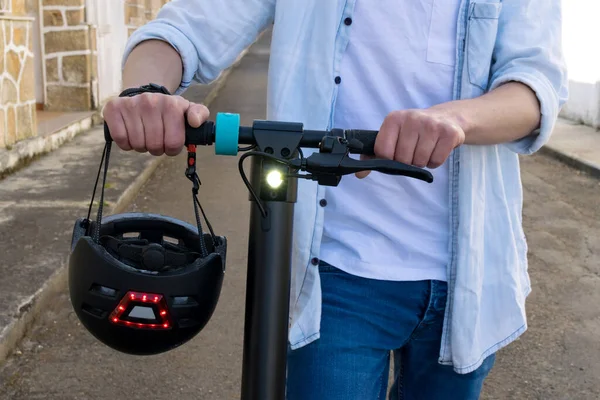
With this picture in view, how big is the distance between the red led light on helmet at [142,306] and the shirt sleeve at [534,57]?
83cm

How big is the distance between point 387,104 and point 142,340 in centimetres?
79

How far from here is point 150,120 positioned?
1284 millimetres

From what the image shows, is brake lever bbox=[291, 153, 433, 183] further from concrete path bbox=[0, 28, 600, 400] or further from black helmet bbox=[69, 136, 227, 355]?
concrete path bbox=[0, 28, 600, 400]

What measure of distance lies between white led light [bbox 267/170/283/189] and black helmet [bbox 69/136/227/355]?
0.12m

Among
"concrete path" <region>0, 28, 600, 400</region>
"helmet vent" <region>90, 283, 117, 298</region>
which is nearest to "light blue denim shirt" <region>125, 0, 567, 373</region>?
"helmet vent" <region>90, 283, 117, 298</region>

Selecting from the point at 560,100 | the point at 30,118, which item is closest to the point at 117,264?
the point at 560,100

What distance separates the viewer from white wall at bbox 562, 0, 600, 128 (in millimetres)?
12109

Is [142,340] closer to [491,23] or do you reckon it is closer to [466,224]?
[466,224]

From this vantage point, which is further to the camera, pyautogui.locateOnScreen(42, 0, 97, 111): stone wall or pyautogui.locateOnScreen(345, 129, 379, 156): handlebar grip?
pyautogui.locateOnScreen(42, 0, 97, 111): stone wall

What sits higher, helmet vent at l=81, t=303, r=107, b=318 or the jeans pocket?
helmet vent at l=81, t=303, r=107, b=318

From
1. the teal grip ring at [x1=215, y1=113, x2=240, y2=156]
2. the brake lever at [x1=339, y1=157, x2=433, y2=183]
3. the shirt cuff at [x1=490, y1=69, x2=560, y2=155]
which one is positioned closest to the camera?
the brake lever at [x1=339, y1=157, x2=433, y2=183]

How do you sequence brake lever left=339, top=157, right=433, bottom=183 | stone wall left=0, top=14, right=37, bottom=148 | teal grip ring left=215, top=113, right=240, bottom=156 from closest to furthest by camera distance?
brake lever left=339, top=157, right=433, bottom=183 < teal grip ring left=215, top=113, right=240, bottom=156 < stone wall left=0, top=14, right=37, bottom=148

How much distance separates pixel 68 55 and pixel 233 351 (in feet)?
22.6

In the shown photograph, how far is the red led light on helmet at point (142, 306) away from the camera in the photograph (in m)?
1.28
